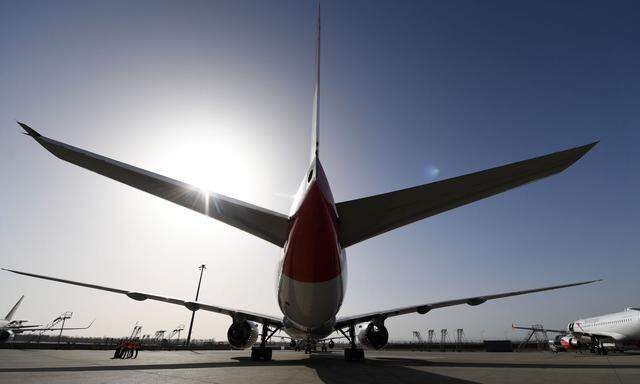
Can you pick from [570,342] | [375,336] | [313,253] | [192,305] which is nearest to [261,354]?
[192,305]

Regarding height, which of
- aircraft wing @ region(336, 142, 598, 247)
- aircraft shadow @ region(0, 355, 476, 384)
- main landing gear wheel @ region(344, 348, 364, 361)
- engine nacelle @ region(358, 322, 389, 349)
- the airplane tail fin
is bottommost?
aircraft shadow @ region(0, 355, 476, 384)

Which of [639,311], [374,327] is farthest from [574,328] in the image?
[374,327]

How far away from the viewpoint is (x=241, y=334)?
1506cm

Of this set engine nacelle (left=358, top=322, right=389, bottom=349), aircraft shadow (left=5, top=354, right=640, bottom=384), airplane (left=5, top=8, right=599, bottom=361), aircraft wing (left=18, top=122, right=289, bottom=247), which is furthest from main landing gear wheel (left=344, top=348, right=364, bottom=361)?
aircraft wing (left=18, top=122, right=289, bottom=247)

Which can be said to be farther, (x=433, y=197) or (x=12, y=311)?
(x=12, y=311)

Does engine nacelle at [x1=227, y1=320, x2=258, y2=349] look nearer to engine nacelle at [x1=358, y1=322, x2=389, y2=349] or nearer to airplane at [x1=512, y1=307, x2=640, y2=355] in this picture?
engine nacelle at [x1=358, y1=322, x2=389, y2=349]

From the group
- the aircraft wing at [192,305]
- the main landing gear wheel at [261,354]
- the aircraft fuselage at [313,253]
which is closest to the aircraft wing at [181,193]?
the aircraft fuselage at [313,253]

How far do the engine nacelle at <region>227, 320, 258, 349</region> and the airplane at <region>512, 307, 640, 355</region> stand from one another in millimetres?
31965

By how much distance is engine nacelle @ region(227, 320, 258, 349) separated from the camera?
15055 millimetres

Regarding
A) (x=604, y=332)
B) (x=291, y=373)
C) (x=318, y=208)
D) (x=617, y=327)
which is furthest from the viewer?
(x=604, y=332)

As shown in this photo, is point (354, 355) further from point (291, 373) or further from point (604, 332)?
point (604, 332)

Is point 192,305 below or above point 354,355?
above

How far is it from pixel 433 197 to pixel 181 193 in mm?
4353

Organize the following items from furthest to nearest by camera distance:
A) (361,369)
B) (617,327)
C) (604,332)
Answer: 1. (604,332)
2. (617,327)
3. (361,369)
